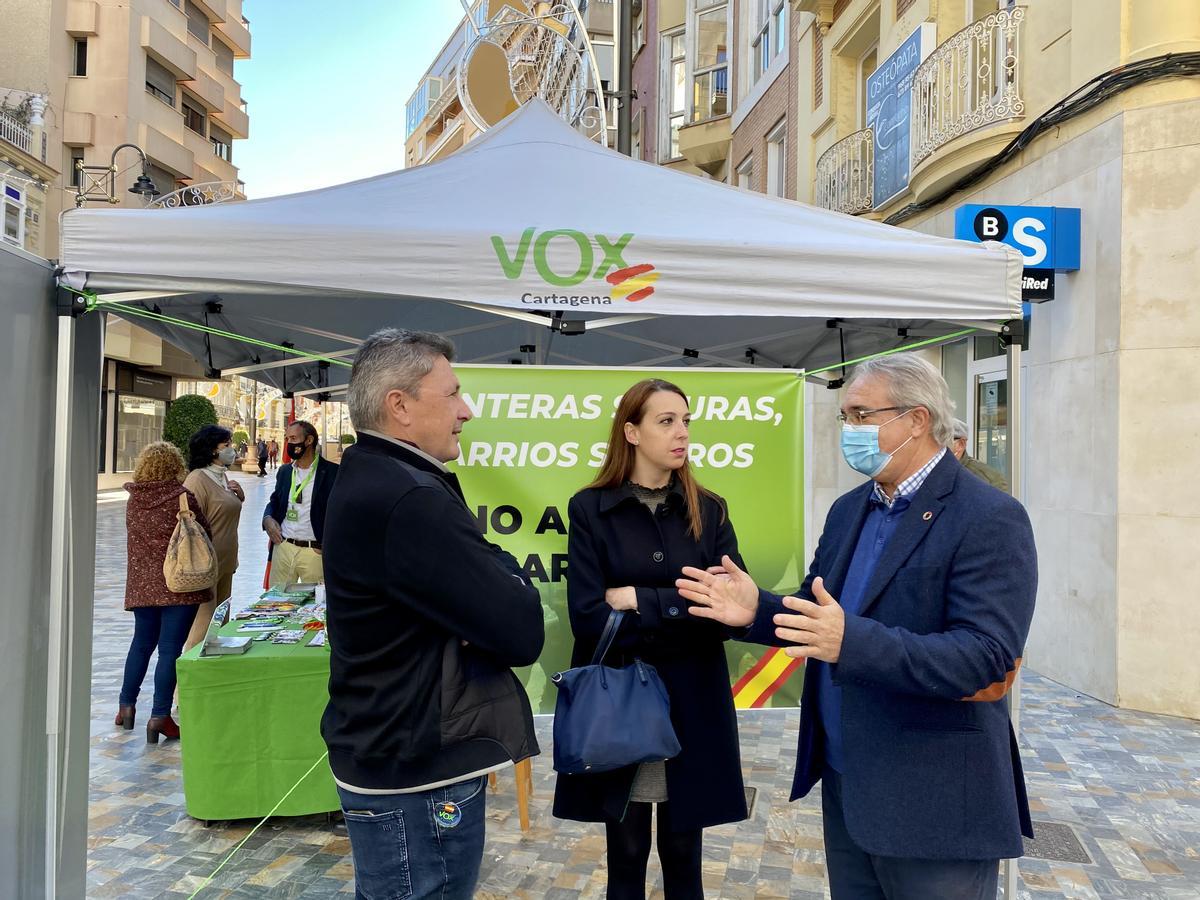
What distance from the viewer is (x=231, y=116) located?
40062 mm

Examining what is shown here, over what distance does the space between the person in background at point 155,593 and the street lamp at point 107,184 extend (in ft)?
10.9

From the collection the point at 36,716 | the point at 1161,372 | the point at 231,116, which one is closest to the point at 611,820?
the point at 36,716

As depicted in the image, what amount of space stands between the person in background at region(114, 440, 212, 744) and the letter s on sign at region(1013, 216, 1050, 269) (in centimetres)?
613

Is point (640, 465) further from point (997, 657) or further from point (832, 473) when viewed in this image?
point (832, 473)

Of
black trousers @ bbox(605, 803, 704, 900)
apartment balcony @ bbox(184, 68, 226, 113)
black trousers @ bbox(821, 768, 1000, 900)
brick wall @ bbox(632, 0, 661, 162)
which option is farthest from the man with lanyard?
apartment balcony @ bbox(184, 68, 226, 113)

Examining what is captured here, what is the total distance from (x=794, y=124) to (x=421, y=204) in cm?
1200

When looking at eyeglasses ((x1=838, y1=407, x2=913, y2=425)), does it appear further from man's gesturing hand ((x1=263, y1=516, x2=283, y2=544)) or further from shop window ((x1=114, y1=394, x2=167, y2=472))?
shop window ((x1=114, y1=394, x2=167, y2=472))

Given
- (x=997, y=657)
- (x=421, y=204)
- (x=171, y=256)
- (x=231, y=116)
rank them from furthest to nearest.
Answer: (x=231, y=116) → (x=421, y=204) → (x=171, y=256) → (x=997, y=657)

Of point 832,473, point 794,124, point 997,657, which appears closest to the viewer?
point 997,657

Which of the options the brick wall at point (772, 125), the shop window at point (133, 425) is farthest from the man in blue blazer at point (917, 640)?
the shop window at point (133, 425)

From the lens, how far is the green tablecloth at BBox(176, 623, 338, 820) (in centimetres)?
391

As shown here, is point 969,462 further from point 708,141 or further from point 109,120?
point 109,120

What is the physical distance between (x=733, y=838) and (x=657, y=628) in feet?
6.41

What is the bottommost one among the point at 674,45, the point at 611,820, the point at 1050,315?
the point at 611,820
